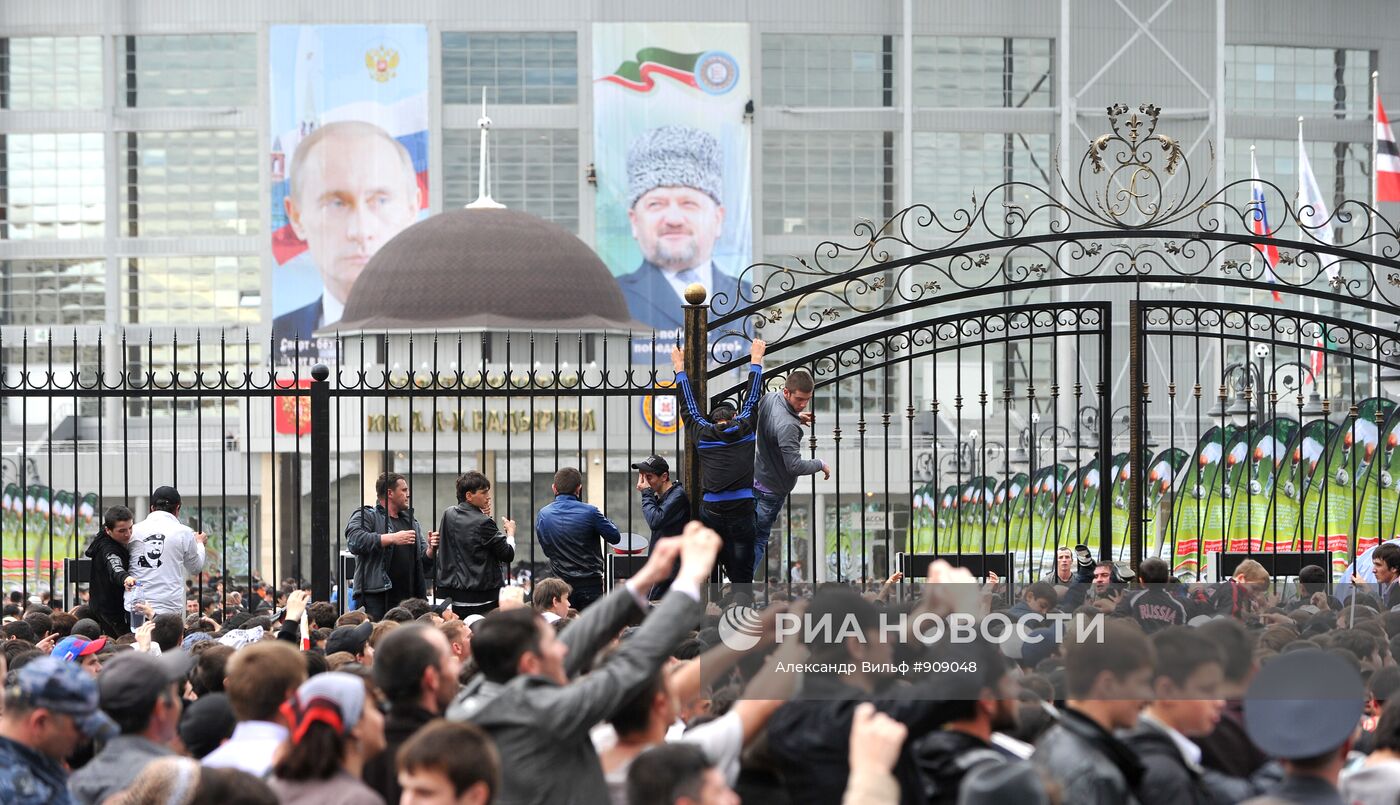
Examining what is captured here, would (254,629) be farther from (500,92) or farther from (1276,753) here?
(500,92)

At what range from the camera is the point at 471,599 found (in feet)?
39.6

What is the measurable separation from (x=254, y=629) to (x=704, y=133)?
121 ft

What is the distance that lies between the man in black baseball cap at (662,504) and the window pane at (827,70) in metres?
35.8

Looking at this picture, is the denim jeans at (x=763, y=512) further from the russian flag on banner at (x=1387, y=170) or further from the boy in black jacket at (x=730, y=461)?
the russian flag on banner at (x=1387, y=170)

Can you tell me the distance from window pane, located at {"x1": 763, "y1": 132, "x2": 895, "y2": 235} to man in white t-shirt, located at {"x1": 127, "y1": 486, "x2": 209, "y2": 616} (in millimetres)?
35738

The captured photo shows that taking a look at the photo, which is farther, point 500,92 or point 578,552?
point 500,92

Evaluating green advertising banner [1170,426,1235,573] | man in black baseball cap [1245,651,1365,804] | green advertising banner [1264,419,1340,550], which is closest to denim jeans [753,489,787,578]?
green advertising banner [1264,419,1340,550]

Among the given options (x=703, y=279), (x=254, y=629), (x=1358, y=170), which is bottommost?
(x=254, y=629)

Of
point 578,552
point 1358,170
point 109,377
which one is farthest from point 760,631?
point 1358,170

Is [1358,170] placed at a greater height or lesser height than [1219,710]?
greater

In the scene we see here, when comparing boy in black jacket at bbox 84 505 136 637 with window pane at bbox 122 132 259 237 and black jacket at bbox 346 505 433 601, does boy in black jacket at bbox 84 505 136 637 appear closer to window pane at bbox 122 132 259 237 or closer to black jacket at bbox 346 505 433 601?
black jacket at bbox 346 505 433 601

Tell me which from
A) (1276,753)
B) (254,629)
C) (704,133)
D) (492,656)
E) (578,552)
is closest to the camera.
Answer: (1276,753)

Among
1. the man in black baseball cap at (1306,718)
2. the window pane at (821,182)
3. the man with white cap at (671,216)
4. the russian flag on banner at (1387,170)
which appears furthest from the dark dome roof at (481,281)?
the man in black baseball cap at (1306,718)

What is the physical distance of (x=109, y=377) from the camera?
4606 centimetres
